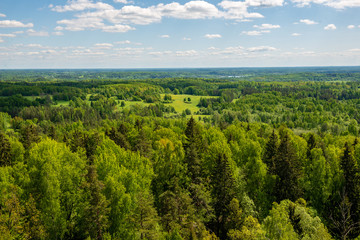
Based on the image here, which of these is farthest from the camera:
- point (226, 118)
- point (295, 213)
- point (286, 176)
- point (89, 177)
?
point (226, 118)

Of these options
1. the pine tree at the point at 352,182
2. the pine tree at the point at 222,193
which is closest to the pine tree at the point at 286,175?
the pine tree at the point at 352,182

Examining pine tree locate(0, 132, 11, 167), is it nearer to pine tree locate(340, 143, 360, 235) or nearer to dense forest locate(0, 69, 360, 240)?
dense forest locate(0, 69, 360, 240)

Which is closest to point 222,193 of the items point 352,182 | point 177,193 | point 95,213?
point 177,193

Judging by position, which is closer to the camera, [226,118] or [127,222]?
[127,222]

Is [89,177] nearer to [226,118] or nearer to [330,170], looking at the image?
[330,170]

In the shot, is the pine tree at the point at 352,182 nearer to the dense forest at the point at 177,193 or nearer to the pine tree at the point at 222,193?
the dense forest at the point at 177,193

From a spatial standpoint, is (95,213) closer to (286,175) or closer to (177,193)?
(177,193)

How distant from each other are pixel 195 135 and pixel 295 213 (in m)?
31.0

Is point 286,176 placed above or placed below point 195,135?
below

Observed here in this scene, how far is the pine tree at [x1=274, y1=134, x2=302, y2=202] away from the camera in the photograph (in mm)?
47188

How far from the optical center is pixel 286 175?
48000mm

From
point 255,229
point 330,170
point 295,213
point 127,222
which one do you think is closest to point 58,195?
point 127,222

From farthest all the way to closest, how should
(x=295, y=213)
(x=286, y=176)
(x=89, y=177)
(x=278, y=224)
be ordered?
(x=286, y=176) < (x=89, y=177) < (x=295, y=213) < (x=278, y=224)

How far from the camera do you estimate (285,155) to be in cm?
4928
